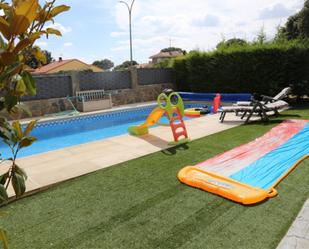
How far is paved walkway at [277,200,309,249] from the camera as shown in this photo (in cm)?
270

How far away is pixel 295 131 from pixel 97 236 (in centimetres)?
602

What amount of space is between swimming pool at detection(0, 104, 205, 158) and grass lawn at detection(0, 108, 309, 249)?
473cm

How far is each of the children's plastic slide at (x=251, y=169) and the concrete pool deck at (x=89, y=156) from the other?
5.02ft

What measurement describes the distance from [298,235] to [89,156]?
411 centimetres

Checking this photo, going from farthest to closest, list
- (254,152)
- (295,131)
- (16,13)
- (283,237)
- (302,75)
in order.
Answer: (302,75) → (295,131) → (254,152) → (283,237) → (16,13)

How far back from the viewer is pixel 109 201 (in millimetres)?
3764

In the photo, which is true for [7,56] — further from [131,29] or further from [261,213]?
[131,29]

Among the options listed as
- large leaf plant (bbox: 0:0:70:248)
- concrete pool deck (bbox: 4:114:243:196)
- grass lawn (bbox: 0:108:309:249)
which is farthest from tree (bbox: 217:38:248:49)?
large leaf plant (bbox: 0:0:70:248)

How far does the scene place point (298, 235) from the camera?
286cm

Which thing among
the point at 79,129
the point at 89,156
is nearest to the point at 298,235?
the point at 89,156

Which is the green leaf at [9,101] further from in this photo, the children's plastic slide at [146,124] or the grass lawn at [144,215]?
the children's plastic slide at [146,124]

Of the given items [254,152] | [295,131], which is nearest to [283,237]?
[254,152]

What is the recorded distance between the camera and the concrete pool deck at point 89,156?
184 inches

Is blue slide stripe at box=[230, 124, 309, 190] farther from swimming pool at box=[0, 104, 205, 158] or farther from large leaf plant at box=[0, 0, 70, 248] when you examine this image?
swimming pool at box=[0, 104, 205, 158]
